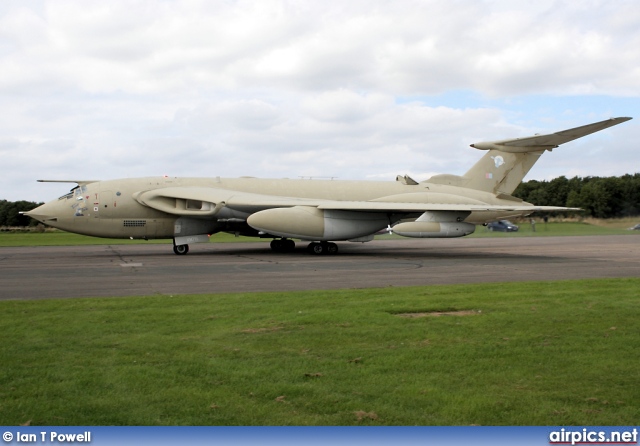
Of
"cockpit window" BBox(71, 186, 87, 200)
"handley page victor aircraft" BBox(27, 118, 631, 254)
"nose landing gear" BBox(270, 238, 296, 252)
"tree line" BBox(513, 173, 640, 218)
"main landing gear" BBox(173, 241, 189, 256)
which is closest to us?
"handley page victor aircraft" BBox(27, 118, 631, 254)

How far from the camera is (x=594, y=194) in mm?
50406

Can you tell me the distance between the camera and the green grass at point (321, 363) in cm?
480

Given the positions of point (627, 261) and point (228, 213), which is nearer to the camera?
point (627, 261)

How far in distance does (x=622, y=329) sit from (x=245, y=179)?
64.0 ft

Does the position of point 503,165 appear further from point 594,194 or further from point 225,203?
point 594,194

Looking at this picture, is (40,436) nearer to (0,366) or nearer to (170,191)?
(0,366)

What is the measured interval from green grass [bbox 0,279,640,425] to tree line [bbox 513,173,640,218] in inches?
1270

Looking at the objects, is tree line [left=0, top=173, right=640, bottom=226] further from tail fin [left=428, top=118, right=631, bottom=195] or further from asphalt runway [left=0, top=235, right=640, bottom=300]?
asphalt runway [left=0, top=235, right=640, bottom=300]

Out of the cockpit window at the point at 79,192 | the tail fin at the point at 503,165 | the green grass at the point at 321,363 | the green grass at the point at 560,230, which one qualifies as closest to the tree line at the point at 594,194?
the green grass at the point at 560,230

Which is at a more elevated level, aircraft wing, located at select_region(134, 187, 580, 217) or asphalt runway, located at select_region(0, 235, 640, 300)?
aircraft wing, located at select_region(134, 187, 580, 217)

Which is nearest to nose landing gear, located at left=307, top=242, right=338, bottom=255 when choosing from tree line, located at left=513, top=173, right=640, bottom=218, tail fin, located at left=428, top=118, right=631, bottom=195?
tail fin, located at left=428, top=118, right=631, bottom=195

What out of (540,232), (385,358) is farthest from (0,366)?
(540,232)

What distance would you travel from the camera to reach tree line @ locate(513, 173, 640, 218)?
4544 cm

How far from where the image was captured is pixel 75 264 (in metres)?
19.1
